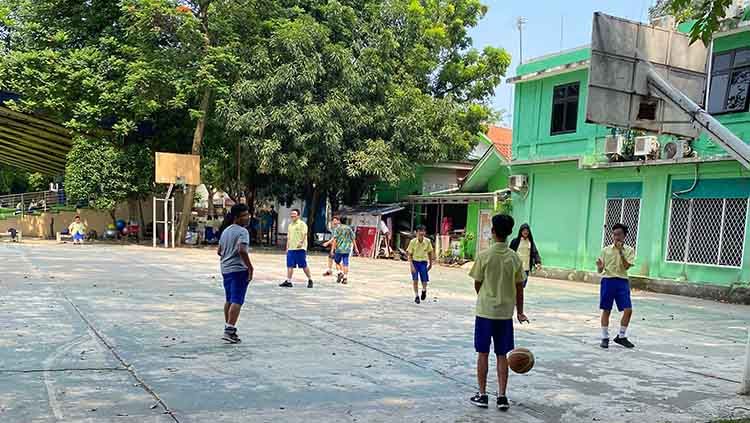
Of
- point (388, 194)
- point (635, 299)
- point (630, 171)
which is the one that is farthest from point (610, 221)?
point (388, 194)

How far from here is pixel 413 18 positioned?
25.3 metres

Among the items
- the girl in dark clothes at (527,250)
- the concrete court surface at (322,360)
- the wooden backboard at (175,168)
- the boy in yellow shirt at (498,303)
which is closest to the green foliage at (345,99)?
the wooden backboard at (175,168)

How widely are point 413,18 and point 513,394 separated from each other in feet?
73.0

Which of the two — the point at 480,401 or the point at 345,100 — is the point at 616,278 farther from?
the point at 345,100

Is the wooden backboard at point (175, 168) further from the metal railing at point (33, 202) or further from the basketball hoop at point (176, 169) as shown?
the metal railing at point (33, 202)

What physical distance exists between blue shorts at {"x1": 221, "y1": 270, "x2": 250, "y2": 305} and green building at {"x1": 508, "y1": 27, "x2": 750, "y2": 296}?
11.7 meters

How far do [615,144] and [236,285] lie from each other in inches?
490

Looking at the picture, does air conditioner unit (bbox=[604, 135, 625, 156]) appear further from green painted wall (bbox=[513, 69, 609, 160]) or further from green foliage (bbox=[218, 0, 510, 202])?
green foliage (bbox=[218, 0, 510, 202])

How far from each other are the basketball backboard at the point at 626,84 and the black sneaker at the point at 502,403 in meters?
3.50

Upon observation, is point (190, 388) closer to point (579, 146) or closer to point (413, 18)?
point (579, 146)

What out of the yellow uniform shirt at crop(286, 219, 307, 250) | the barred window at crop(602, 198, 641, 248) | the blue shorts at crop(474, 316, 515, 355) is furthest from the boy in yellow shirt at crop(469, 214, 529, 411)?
the barred window at crop(602, 198, 641, 248)

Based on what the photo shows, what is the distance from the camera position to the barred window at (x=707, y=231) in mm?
13836

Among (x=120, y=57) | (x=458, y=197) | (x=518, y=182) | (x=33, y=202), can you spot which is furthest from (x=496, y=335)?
(x=33, y=202)

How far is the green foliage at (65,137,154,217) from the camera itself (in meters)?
24.1
